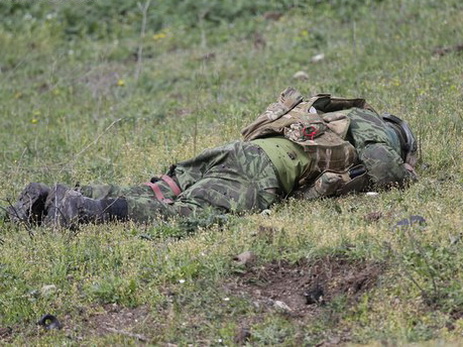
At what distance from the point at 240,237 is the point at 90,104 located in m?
5.99

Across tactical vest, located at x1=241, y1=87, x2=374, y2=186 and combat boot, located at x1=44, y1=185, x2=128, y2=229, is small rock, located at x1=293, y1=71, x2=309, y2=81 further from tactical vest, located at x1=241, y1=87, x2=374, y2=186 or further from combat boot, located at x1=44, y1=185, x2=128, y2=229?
combat boot, located at x1=44, y1=185, x2=128, y2=229

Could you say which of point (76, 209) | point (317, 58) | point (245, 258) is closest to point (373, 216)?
point (245, 258)

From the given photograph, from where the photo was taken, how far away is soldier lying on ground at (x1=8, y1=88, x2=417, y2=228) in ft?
22.6

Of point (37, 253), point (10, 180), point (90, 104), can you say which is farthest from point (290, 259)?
point (90, 104)

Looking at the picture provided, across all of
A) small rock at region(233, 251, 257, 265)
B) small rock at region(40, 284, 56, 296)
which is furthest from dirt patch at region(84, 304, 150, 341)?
small rock at region(233, 251, 257, 265)

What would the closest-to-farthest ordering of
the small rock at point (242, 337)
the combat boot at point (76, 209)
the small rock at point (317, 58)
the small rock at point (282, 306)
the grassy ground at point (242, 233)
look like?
the small rock at point (242, 337) → the grassy ground at point (242, 233) → the small rock at point (282, 306) → the combat boot at point (76, 209) → the small rock at point (317, 58)

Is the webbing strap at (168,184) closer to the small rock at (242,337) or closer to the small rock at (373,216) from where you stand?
the small rock at (373,216)

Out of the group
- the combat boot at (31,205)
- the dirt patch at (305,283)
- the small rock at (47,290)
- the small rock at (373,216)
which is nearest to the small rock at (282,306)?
the dirt patch at (305,283)

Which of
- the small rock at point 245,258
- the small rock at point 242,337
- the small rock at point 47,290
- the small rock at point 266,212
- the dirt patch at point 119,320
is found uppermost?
the small rock at point 245,258

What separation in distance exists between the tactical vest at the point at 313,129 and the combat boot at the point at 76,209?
1.36 metres

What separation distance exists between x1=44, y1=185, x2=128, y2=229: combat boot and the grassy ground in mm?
110

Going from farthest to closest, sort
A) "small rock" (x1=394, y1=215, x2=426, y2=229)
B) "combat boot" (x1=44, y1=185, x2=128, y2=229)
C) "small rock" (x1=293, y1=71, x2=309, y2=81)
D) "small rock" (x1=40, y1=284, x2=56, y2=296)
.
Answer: "small rock" (x1=293, y1=71, x2=309, y2=81) < "combat boot" (x1=44, y1=185, x2=128, y2=229) < "small rock" (x1=394, y1=215, x2=426, y2=229) < "small rock" (x1=40, y1=284, x2=56, y2=296)

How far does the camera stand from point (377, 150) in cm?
714

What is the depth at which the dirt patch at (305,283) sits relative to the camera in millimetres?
5514
